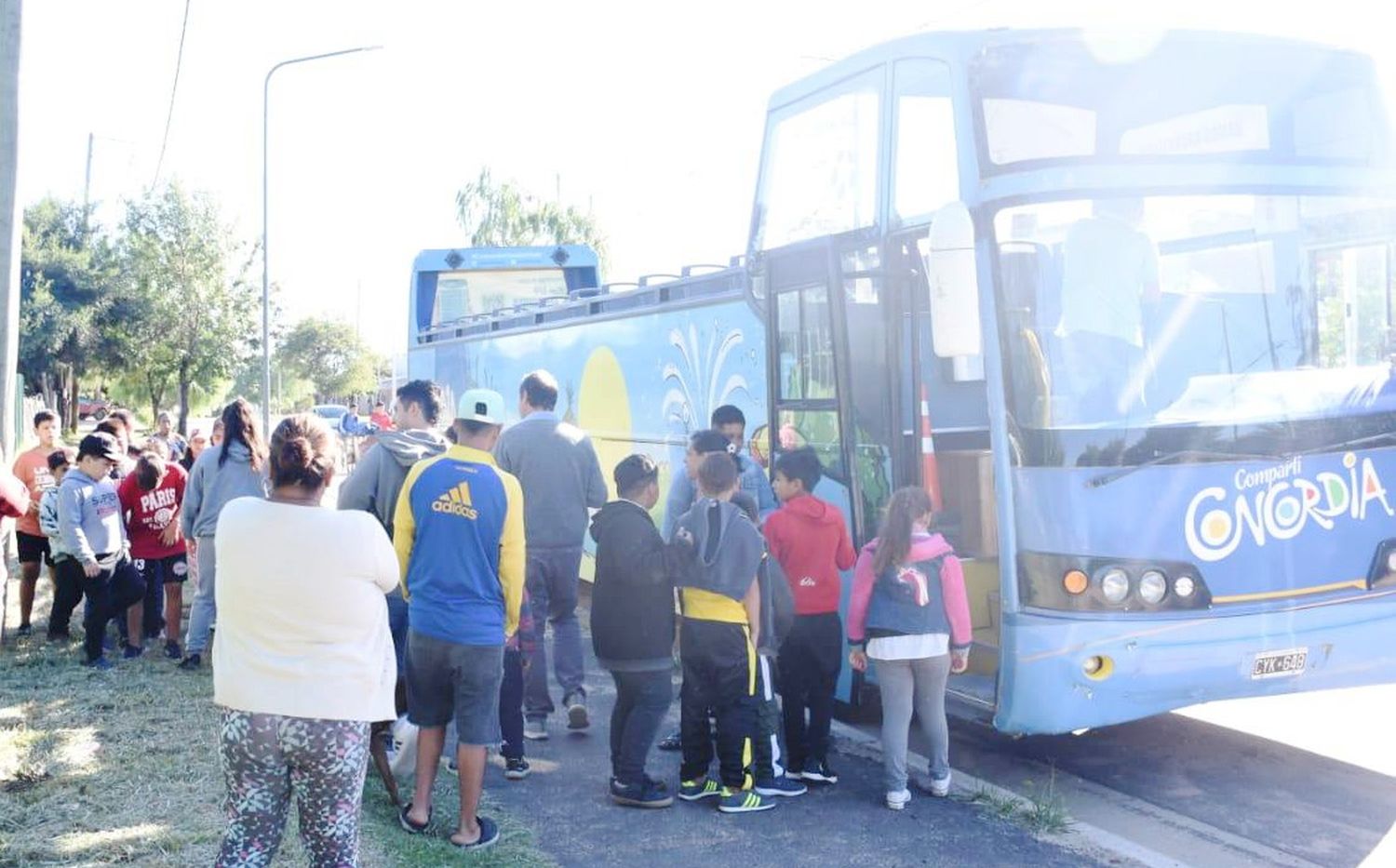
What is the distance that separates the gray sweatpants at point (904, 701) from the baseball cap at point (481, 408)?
2149 mm

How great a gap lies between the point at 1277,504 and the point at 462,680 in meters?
3.78

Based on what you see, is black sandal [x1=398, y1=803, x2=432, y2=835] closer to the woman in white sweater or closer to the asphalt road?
the woman in white sweater

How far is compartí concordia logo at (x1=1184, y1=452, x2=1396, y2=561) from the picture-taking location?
5.95 metres

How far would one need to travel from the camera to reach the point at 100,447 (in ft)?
30.6

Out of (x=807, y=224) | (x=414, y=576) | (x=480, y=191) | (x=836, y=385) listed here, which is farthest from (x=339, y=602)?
(x=480, y=191)

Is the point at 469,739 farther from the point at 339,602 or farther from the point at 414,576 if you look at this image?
the point at 339,602

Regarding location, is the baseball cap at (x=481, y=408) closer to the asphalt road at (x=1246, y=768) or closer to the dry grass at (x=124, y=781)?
the dry grass at (x=124, y=781)

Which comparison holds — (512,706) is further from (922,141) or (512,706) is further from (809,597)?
(922,141)

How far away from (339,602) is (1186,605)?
3.79 m

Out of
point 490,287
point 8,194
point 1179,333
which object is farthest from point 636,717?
point 490,287

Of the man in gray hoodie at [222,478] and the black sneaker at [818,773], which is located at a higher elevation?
the man in gray hoodie at [222,478]

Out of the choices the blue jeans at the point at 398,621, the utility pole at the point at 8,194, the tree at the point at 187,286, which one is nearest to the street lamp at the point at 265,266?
the tree at the point at 187,286

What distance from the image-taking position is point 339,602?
4.10m

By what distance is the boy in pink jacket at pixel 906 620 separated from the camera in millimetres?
6117
